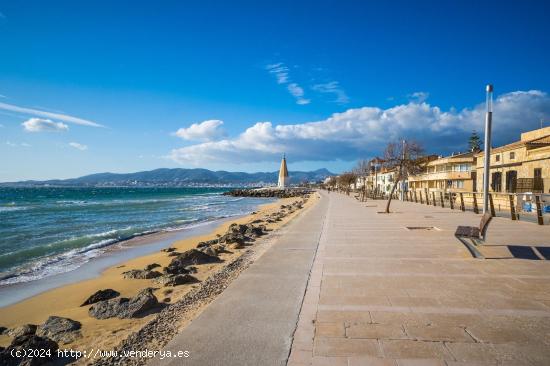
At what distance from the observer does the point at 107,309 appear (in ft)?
19.0

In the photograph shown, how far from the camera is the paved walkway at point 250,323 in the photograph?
331 cm

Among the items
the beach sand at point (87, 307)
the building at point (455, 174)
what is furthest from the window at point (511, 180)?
the beach sand at point (87, 307)

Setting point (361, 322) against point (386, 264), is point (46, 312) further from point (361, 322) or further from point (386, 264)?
point (386, 264)

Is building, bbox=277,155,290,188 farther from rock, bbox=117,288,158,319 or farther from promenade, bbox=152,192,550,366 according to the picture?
rock, bbox=117,288,158,319

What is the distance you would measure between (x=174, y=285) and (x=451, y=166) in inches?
1824

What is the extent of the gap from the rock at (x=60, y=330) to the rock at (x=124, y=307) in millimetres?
446

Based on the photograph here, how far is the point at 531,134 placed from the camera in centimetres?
2917

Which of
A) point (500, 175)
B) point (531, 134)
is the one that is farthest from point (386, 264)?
point (531, 134)

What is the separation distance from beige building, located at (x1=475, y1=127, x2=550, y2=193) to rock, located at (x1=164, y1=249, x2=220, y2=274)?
72.7 feet

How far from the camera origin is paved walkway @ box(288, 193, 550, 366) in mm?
3273

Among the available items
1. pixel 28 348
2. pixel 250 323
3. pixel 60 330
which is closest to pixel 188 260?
pixel 60 330

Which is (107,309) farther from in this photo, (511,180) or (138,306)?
(511,180)

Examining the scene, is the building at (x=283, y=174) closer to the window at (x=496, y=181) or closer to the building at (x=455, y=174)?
the building at (x=455, y=174)

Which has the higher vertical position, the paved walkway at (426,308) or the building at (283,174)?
the building at (283,174)
